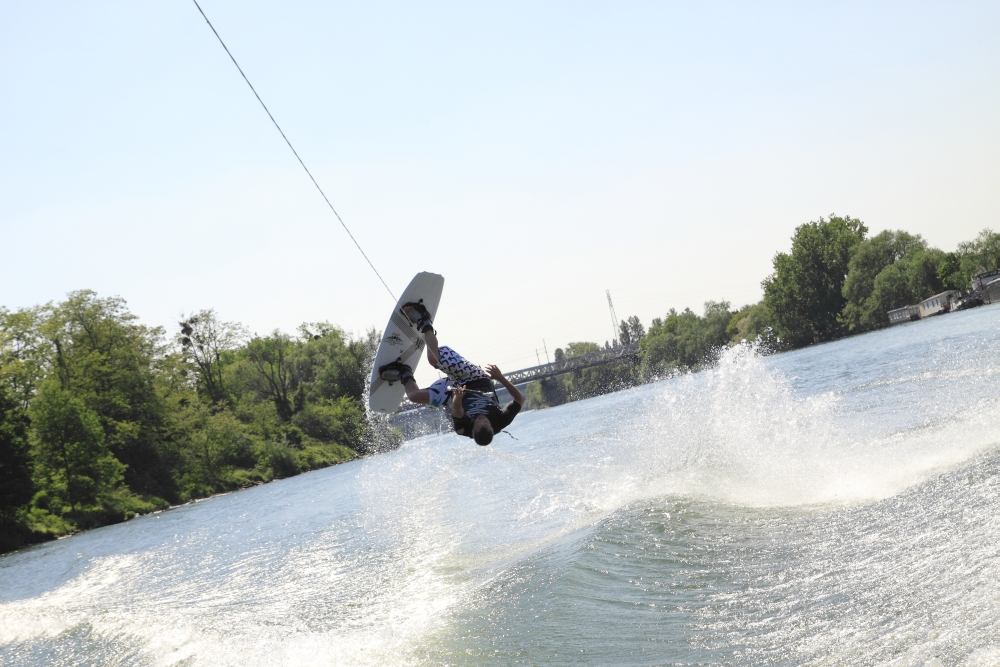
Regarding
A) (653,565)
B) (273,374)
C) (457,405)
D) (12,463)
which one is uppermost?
(273,374)

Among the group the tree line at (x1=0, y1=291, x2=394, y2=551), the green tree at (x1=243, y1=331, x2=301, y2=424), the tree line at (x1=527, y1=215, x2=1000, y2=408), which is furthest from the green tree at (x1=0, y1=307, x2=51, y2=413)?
the tree line at (x1=527, y1=215, x2=1000, y2=408)

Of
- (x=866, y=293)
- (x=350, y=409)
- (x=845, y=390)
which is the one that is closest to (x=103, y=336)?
(x=350, y=409)

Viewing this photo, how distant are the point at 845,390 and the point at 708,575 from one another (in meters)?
16.8

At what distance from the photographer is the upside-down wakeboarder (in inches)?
333

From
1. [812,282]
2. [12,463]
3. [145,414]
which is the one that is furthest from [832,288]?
[12,463]

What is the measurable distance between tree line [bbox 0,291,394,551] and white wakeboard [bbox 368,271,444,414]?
29485mm

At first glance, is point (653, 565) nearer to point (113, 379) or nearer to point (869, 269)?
point (113, 379)

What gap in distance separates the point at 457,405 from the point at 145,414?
48.3 metres

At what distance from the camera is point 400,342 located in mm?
10977

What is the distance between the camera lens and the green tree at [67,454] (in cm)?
3853

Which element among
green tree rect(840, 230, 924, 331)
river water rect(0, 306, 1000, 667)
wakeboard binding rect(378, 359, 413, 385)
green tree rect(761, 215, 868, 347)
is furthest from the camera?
green tree rect(761, 215, 868, 347)

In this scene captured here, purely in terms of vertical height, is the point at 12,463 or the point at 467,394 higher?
the point at 12,463

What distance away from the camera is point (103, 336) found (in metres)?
52.0

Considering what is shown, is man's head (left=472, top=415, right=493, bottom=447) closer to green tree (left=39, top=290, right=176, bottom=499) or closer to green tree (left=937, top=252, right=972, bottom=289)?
green tree (left=39, top=290, right=176, bottom=499)
